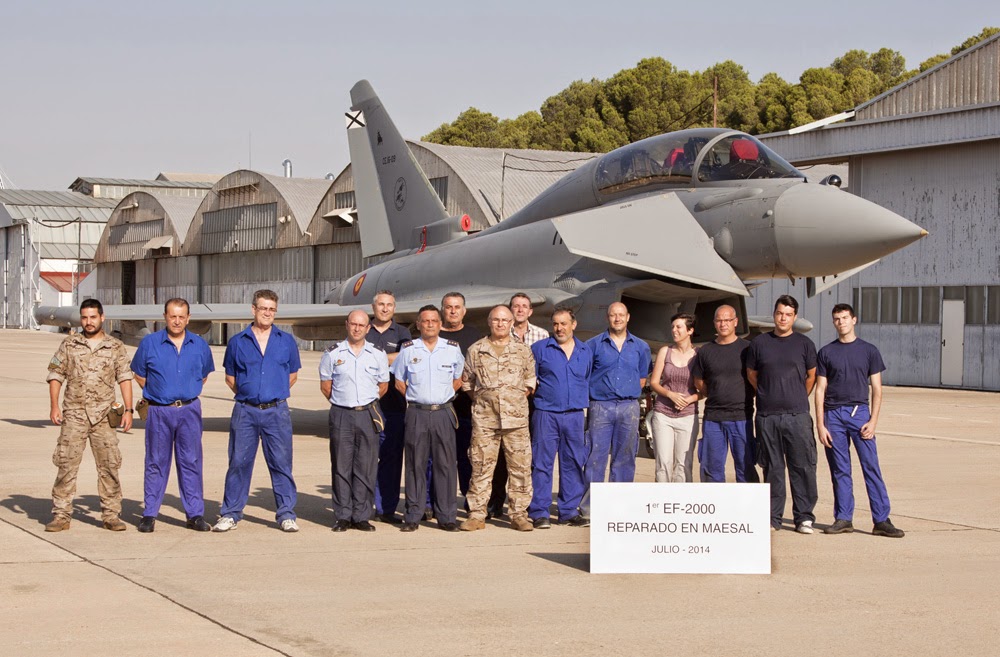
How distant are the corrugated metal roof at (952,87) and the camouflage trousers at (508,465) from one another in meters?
19.5

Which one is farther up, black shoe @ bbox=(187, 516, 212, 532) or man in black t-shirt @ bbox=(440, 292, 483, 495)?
man in black t-shirt @ bbox=(440, 292, 483, 495)

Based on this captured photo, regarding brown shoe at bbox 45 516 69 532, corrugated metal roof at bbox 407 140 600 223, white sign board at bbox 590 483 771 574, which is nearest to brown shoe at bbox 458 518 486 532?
white sign board at bbox 590 483 771 574

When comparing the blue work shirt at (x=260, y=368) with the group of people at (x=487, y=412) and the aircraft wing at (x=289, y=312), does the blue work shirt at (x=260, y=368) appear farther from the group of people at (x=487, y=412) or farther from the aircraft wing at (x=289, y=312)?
the aircraft wing at (x=289, y=312)

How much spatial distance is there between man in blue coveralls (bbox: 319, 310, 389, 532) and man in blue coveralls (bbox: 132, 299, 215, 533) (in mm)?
953

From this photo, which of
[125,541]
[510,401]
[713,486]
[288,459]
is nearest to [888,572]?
[713,486]

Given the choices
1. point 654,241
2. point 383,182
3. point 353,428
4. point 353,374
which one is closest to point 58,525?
point 353,428

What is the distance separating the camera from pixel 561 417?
845 centimetres

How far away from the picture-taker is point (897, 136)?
25625mm

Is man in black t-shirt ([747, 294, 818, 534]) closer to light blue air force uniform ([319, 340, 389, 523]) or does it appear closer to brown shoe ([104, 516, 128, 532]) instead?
light blue air force uniform ([319, 340, 389, 523])

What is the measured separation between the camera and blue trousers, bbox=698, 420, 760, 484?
8195 millimetres

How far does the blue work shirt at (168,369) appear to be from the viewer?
320 inches

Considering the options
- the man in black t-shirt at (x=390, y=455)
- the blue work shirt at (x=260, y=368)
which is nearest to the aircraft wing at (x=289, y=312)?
the man in black t-shirt at (x=390, y=455)

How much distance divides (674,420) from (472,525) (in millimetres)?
1660

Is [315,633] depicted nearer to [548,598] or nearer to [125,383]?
[548,598]
